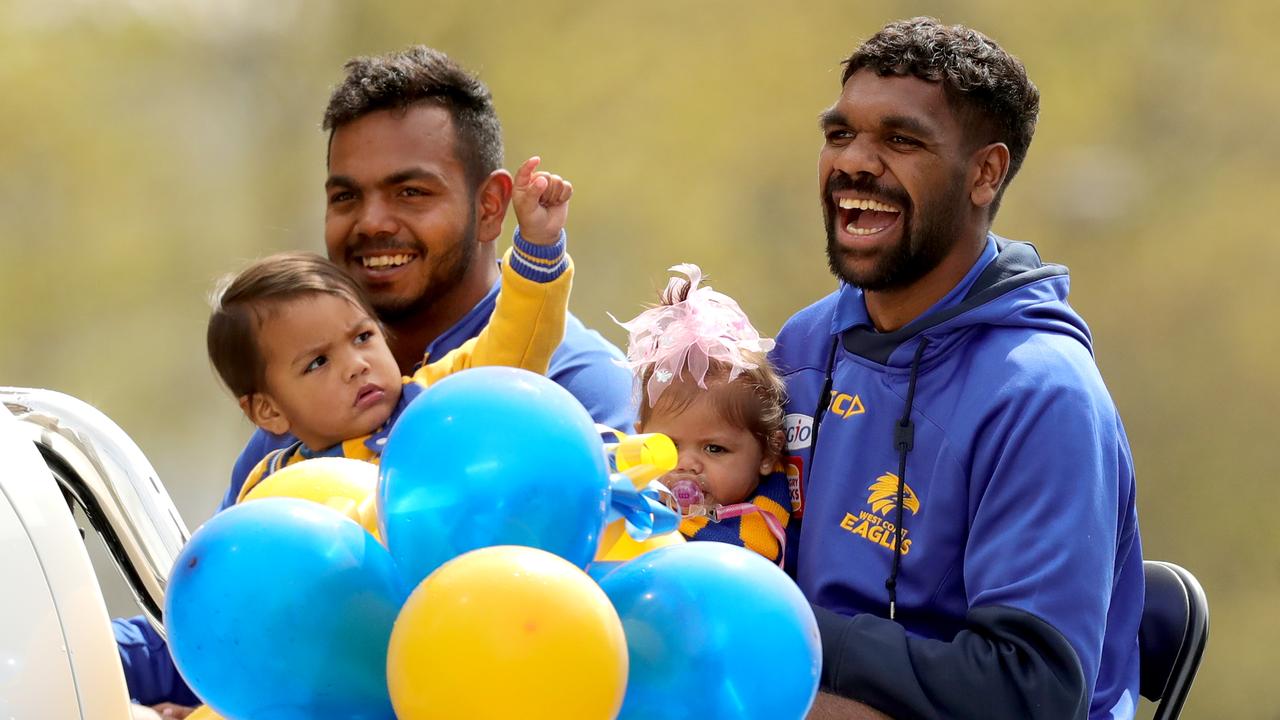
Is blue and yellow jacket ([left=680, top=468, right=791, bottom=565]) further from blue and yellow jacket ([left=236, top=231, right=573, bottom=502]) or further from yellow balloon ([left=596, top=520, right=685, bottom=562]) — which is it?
yellow balloon ([left=596, top=520, right=685, bottom=562])

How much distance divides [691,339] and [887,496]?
1.18ft

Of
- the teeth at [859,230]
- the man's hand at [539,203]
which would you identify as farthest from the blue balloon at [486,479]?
the teeth at [859,230]

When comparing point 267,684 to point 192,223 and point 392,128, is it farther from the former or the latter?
point 192,223

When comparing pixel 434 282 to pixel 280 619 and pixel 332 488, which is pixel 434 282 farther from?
pixel 280 619

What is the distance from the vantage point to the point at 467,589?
3.61 feet

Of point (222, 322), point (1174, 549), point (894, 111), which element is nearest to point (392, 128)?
point (222, 322)

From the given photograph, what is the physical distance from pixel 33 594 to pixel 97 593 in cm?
9

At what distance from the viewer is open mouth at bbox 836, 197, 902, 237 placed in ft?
6.54

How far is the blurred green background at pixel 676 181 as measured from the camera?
330cm

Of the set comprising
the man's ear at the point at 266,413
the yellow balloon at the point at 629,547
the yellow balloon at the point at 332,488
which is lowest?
the yellow balloon at the point at 629,547

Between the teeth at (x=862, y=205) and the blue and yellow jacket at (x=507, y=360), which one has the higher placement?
the teeth at (x=862, y=205)

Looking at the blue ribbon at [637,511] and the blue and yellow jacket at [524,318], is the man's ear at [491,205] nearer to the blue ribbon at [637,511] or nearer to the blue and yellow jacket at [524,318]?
the blue and yellow jacket at [524,318]

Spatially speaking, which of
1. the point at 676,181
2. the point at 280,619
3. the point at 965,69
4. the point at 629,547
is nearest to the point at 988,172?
the point at 965,69

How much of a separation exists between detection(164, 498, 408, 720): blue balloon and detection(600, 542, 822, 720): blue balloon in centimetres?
22
